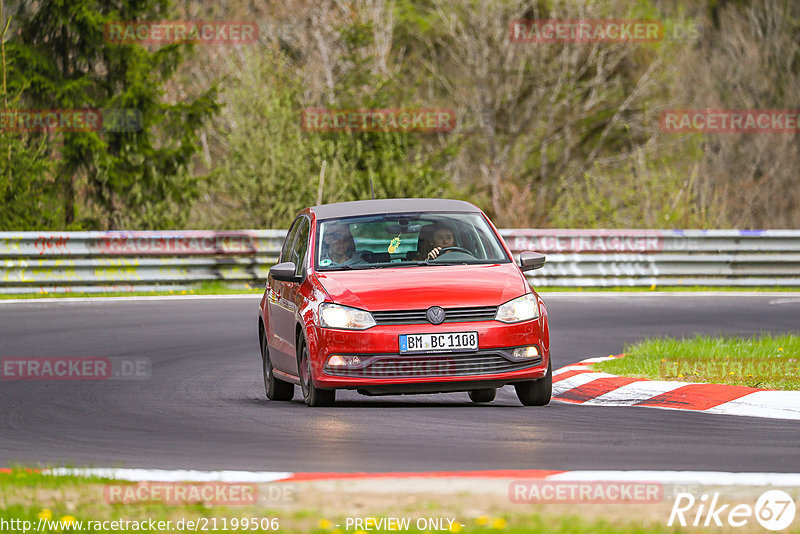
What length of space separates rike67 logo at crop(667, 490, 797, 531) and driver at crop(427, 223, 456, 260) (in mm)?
5159

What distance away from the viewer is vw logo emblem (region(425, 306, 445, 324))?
10055mm

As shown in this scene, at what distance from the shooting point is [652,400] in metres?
11.0

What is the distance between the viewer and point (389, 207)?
11.8 m

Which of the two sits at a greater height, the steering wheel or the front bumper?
the steering wheel

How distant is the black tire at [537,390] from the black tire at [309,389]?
140cm

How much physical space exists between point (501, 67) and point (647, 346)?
32.0 m

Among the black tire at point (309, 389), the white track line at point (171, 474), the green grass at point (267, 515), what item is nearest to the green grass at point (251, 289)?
the black tire at point (309, 389)

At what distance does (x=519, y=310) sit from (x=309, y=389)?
1663 millimetres

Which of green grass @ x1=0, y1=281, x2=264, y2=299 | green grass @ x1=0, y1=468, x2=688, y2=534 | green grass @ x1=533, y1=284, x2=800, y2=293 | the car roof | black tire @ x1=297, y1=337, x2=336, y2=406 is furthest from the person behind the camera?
green grass @ x1=533, y1=284, x2=800, y2=293

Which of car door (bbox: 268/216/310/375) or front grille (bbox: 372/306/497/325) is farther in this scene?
→ car door (bbox: 268/216/310/375)

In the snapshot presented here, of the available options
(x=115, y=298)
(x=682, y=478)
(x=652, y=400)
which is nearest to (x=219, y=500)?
(x=682, y=478)

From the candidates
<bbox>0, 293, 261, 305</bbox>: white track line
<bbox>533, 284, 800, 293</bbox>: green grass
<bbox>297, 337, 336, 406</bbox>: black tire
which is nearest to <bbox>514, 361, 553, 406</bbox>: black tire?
<bbox>297, 337, 336, 406</bbox>: black tire

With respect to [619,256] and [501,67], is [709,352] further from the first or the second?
[501,67]

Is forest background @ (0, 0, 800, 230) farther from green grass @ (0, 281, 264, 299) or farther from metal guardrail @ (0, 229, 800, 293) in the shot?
green grass @ (0, 281, 264, 299)
